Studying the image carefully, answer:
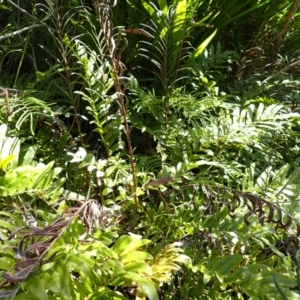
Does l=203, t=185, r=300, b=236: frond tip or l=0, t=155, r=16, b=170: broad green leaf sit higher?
l=0, t=155, r=16, b=170: broad green leaf

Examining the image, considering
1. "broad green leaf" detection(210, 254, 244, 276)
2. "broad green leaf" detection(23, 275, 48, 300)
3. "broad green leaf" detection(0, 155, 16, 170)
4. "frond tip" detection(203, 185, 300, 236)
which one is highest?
"broad green leaf" detection(0, 155, 16, 170)

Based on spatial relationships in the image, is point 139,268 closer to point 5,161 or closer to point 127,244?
point 127,244

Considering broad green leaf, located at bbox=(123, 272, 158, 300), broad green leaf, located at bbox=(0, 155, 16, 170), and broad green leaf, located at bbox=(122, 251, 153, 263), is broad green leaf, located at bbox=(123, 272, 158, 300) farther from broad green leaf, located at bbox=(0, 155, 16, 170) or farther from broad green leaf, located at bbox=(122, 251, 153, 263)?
broad green leaf, located at bbox=(0, 155, 16, 170)

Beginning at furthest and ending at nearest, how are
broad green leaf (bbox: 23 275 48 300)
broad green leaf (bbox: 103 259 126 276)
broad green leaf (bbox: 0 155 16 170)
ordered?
broad green leaf (bbox: 0 155 16 170), broad green leaf (bbox: 103 259 126 276), broad green leaf (bbox: 23 275 48 300)

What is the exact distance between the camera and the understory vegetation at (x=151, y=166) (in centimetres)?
99

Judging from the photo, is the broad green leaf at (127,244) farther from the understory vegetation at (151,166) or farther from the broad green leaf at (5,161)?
the broad green leaf at (5,161)

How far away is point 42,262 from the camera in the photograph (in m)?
0.84

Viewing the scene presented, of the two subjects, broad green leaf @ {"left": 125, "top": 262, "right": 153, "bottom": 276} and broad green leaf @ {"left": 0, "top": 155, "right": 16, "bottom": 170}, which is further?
broad green leaf @ {"left": 0, "top": 155, "right": 16, "bottom": 170}

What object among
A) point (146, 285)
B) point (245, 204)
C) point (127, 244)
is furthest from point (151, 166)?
point (146, 285)

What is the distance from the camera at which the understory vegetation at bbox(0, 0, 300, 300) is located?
99 centimetres

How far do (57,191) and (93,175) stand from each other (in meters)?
0.21

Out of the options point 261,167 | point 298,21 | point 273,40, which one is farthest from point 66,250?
point 298,21

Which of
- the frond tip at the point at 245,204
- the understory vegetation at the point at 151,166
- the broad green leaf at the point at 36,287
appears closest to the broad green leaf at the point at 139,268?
the understory vegetation at the point at 151,166

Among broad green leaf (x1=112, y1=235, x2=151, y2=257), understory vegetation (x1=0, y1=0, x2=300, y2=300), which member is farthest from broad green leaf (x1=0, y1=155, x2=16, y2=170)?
broad green leaf (x1=112, y1=235, x2=151, y2=257)
